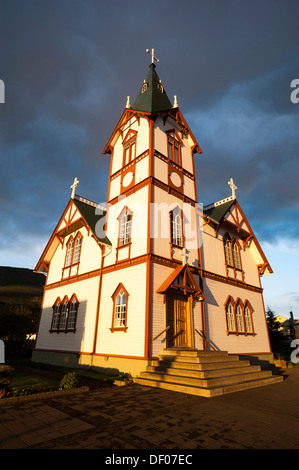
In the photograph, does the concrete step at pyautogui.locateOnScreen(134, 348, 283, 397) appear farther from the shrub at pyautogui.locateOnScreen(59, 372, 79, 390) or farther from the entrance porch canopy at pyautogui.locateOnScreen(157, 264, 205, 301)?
the entrance porch canopy at pyautogui.locateOnScreen(157, 264, 205, 301)

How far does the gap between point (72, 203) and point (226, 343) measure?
1491 centimetres

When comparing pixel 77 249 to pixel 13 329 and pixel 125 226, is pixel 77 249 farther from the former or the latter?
pixel 13 329

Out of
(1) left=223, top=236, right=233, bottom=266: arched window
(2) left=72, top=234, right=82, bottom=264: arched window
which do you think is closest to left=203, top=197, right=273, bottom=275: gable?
(1) left=223, top=236, right=233, bottom=266: arched window

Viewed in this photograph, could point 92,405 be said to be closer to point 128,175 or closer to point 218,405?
point 218,405

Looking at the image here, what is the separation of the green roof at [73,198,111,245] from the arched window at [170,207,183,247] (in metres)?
4.02

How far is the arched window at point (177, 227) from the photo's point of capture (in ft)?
48.2

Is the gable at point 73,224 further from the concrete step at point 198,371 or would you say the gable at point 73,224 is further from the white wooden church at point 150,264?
the concrete step at point 198,371

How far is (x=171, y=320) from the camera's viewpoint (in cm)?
1267

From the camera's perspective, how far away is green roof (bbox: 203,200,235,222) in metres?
18.6

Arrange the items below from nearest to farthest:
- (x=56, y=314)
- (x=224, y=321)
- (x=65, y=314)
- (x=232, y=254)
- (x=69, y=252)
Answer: (x=224, y=321) → (x=65, y=314) → (x=56, y=314) → (x=232, y=254) → (x=69, y=252)

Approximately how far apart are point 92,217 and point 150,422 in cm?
1480

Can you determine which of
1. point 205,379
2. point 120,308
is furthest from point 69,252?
point 205,379

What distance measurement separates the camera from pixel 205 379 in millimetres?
8945
